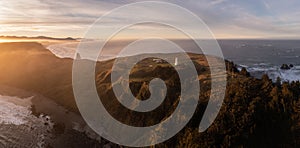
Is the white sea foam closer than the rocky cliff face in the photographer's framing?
No

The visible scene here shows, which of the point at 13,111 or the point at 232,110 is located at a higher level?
the point at 232,110

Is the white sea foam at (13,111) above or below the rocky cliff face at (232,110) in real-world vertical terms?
below

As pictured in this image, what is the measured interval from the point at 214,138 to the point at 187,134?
4.75m

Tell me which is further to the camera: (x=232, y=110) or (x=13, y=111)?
(x=13, y=111)

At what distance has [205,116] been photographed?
46.5 m

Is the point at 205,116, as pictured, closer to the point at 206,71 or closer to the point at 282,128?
the point at 282,128

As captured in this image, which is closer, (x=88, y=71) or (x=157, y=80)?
(x=157, y=80)

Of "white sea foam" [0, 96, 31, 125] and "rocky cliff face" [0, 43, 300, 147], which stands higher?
"rocky cliff face" [0, 43, 300, 147]

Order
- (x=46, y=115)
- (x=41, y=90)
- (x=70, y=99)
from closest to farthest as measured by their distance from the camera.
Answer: (x=46, y=115), (x=70, y=99), (x=41, y=90)

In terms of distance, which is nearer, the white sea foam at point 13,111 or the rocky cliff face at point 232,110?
the rocky cliff face at point 232,110

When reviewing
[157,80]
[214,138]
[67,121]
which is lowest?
[67,121]

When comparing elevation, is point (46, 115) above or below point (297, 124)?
below

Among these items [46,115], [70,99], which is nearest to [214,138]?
[46,115]

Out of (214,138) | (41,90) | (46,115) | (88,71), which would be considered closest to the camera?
(214,138)
